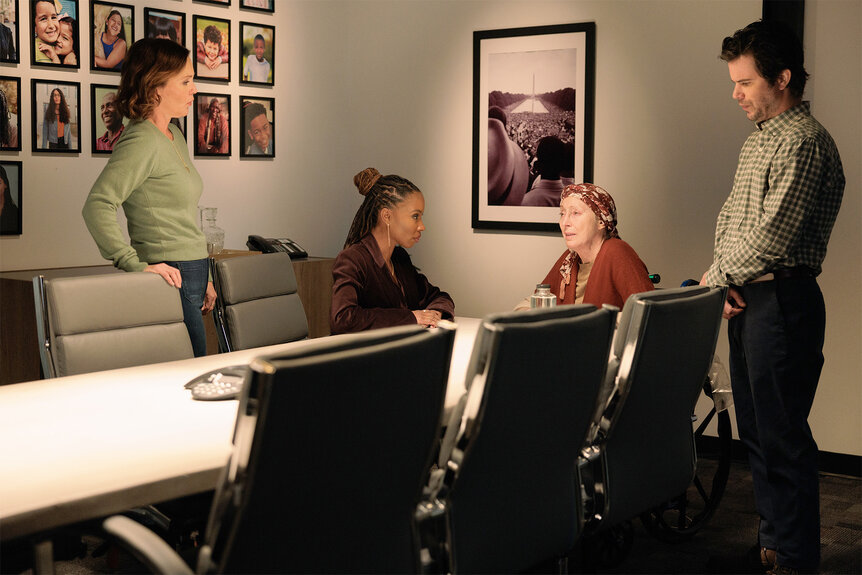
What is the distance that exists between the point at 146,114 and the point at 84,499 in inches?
90.3

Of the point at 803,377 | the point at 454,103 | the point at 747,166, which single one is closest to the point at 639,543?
the point at 803,377

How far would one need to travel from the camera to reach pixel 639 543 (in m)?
3.64

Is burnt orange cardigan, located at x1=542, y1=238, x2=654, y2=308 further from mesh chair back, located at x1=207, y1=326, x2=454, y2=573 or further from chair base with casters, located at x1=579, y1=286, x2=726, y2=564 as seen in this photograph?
mesh chair back, located at x1=207, y1=326, x2=454, y2=573

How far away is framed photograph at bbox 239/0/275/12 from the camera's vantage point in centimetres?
561

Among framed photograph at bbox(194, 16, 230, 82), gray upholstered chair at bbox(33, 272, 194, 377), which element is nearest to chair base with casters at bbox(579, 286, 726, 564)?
gray upholstered chair at bbox(33, 272, 194, 377)

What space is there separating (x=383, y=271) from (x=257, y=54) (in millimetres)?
2670

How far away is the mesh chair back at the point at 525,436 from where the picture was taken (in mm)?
1827

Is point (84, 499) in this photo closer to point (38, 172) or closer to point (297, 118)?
point (38, 172)

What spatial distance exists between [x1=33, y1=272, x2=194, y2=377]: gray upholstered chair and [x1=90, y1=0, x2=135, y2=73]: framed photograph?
214 cm

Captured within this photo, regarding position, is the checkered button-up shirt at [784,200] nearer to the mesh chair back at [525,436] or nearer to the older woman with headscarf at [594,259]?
the older woman with headscarf at [594,259]

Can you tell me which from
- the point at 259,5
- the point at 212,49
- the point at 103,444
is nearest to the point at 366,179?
the point at 212,49

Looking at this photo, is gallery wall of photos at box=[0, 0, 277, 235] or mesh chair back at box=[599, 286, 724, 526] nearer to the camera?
mesh chair back at box=[599, 286, 724, 526]

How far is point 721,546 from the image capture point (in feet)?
11.8

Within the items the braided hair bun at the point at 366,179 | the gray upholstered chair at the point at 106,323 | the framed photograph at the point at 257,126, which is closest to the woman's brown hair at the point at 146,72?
the gray upholstered chair at the point at 106,323
